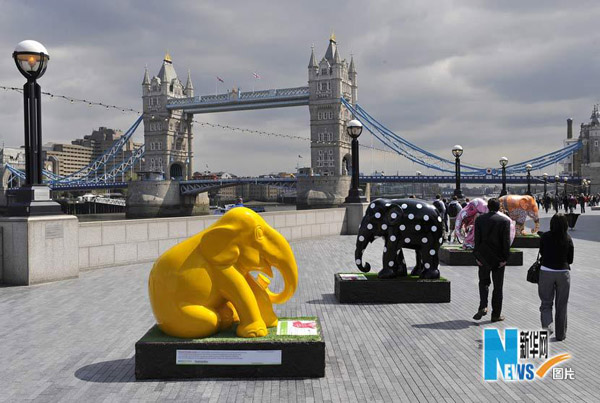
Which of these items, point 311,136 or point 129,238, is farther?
point 311,136

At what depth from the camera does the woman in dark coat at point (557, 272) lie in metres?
5.77

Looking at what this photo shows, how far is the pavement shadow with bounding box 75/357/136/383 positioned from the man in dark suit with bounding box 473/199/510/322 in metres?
4.26

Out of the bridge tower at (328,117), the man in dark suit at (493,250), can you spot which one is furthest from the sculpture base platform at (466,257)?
the bridge tower at (328,117)

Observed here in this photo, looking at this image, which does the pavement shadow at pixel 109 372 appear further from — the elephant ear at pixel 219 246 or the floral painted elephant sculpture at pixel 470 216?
the floral painted elephant sculpture at pixel 470 216

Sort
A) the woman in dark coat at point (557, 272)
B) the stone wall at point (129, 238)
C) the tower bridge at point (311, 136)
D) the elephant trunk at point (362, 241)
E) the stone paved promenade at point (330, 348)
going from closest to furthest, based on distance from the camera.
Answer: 1. the stone paved promenade at point (330, 348)
2. the woman in dark coat at point (557, 272)
3. the elephant trunk at point (362, 241)
4. the stone wall at point (129, 238)
5. the tower bridge at point (311, 136)

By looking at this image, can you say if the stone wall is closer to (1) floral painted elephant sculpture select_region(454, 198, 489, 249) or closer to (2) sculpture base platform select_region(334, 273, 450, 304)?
(2) sculpture base platform select_region(334, 273, 450, 304)

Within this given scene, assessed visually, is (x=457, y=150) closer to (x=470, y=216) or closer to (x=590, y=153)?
(x=470, y=216)

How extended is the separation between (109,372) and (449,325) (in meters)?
4.04

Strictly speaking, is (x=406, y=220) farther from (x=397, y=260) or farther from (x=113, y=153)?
(x=113, y=153)

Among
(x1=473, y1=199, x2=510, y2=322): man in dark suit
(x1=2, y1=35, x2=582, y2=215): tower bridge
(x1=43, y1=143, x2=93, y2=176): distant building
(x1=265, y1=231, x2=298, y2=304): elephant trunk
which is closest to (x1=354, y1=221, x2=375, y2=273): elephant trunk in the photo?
(x1=473, y1=199, x2=510, y2=322): man in dark suit

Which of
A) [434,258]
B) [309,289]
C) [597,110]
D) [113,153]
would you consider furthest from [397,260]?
[597,110]

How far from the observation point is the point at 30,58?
948 centimetres

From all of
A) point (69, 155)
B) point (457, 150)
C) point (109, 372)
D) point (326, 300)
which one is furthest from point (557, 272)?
point (69, 155)

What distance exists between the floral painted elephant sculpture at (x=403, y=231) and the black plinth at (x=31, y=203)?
19.1 ft
